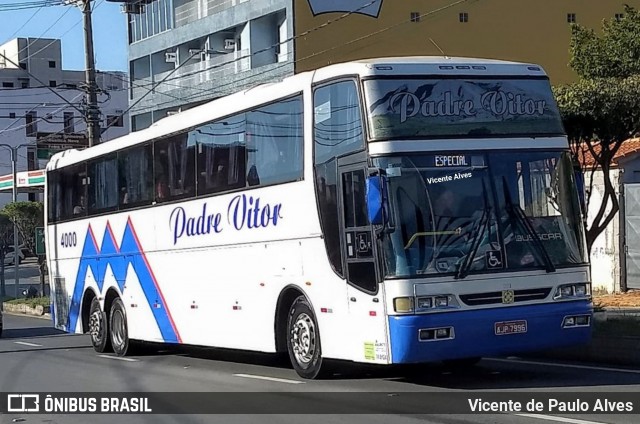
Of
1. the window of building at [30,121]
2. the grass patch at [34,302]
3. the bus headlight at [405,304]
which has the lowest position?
the grass patch at [34,302]

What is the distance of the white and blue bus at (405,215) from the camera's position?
36.4 ft

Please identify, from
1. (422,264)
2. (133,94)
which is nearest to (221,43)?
(133,94)

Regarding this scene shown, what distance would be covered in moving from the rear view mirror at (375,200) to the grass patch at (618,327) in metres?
4.96

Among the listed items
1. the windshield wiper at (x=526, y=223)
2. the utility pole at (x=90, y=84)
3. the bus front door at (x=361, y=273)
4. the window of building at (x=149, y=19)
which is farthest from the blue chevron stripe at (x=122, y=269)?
the window of building at (x=149, y=19)

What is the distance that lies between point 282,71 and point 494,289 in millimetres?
30652

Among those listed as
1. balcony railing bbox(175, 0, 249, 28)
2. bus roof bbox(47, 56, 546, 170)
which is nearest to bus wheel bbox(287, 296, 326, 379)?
bus roof bbox(47, 56, 546, 170)

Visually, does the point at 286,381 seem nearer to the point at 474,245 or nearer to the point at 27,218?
the point at 474,245

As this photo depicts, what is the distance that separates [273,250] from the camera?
13.7 m

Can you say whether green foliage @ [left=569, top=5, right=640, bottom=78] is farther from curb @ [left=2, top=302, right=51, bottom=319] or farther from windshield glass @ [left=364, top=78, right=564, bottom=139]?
curb @ [left=2, top=302, right=51, bottom=319]

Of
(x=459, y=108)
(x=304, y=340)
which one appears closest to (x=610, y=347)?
(x=304, y=340)

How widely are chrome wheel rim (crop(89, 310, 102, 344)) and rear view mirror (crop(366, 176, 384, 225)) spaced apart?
1065cm

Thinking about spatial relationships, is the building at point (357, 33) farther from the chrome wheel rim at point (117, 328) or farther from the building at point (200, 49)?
the chrome wheel rim at point (117, 328)

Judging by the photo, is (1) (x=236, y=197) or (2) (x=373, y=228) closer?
(2) (x=373, y=228)

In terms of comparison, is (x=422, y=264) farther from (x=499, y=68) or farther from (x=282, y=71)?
(x=282, y=71)
